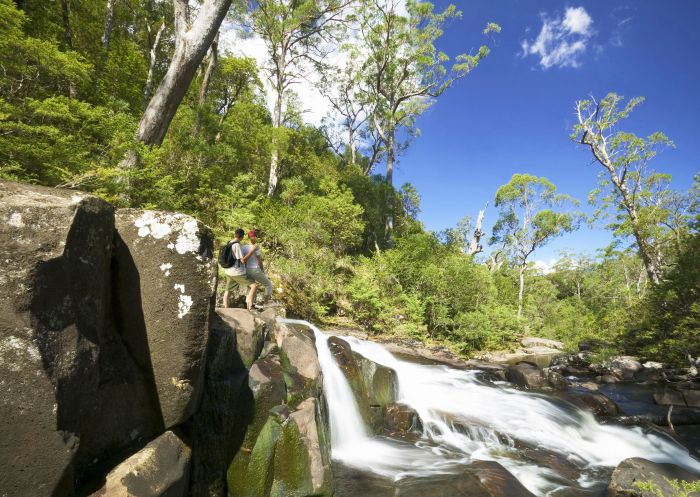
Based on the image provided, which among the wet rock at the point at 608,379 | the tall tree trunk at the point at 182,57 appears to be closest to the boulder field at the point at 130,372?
the tall tree trunk at the point at 182,57

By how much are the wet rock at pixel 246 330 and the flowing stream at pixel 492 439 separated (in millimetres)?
2461

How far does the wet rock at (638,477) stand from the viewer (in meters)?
4.61

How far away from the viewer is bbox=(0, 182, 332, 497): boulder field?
2154 mm

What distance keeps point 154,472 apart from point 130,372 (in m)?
0.87

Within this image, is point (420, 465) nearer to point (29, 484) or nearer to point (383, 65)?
point (29, 484)

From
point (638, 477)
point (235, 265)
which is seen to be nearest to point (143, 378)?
point (235, 265)

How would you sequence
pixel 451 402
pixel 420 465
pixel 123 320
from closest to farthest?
pixel 123 320 < pixel 420 465 < pixel 451 402

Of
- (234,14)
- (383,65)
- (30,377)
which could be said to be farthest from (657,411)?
(234,14)

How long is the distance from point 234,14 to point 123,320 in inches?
890

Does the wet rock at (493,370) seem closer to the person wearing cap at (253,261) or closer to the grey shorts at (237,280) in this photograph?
the person wearing cap at (253,261)

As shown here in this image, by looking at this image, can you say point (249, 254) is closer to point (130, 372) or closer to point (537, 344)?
point (130, 372)

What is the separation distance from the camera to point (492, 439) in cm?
709

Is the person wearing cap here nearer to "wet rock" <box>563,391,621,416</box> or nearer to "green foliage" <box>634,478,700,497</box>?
"green foliage" <box>634,478,700,497</box>

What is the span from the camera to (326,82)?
29.9m
